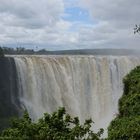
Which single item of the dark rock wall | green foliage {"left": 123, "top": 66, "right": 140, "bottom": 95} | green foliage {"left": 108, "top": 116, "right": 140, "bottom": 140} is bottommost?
the dark rock wall

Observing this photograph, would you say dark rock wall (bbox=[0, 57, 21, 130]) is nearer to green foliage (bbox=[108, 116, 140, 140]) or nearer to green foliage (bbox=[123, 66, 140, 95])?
green foliage (bbox=[123, 66, 140, 95])

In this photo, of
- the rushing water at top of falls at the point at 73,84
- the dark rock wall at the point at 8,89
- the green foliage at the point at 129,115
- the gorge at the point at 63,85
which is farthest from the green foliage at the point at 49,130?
the rushing water at top of falls at the point at 73,84

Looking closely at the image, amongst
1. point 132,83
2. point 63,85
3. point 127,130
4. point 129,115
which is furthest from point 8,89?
point 127,130

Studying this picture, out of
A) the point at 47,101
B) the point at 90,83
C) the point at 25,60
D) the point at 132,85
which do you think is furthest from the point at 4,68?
the point at 132,85

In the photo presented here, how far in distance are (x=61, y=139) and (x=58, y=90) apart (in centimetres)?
3413

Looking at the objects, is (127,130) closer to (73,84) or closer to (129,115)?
(129,115)

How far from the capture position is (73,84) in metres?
50.5

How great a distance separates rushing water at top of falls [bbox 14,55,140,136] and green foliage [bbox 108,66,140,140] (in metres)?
25.0

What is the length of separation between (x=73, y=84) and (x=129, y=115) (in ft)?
104

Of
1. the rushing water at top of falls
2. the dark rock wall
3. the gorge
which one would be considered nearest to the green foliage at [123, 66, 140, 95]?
the gorge

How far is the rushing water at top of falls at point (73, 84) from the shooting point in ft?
157

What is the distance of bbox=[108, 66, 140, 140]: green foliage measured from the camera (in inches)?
651

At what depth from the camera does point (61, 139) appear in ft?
50.9

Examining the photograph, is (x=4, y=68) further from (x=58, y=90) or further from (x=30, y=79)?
(x=58, y=90)
